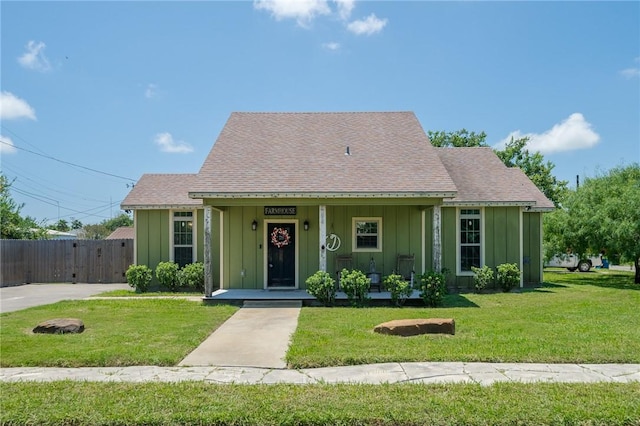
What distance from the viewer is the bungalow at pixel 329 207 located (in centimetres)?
1141

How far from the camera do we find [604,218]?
1572 centimetres

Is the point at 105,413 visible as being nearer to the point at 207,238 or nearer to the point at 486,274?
the point at 207,238

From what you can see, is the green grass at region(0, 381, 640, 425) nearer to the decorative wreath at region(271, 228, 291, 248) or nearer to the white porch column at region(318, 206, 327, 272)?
the white porch column at region(318, 206, 327, 272)

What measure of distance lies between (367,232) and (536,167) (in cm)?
2236

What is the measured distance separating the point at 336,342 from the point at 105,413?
340 centimetres

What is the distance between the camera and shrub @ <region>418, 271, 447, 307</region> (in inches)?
415

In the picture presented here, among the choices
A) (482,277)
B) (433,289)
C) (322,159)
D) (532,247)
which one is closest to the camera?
(433,289)

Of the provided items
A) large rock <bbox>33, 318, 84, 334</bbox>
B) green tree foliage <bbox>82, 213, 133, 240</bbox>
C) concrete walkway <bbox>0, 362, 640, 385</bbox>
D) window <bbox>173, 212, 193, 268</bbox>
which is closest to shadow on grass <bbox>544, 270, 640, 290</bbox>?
concrete walkway <bbox>0, 362, 640, 385</bbox>

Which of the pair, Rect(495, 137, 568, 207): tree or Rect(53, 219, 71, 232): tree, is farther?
Rect(53, 219, 71, 232): tree

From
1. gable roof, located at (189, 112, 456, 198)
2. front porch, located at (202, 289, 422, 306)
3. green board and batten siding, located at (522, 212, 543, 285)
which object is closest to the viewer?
front porch, located at (202, 289, 422, 306)

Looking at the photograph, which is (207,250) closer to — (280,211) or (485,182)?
(280,211)

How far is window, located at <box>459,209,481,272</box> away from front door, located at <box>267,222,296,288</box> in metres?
5.36

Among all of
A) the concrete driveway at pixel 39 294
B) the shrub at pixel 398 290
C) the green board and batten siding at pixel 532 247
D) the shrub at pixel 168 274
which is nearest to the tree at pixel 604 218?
the green board and batten siding at pixel 532 247

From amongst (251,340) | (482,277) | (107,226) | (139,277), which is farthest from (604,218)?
(107,226)
